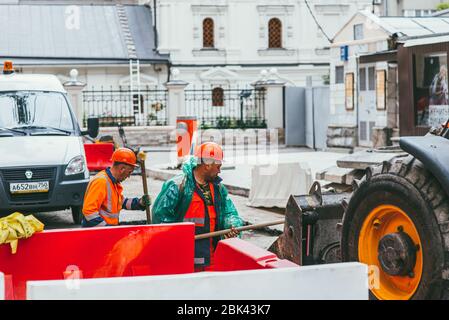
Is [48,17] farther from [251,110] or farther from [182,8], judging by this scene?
[251,110]

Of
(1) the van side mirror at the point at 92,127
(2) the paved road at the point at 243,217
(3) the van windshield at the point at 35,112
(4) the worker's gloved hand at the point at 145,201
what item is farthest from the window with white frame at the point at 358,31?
(4) the worker's gloved hand at the point at 145,201

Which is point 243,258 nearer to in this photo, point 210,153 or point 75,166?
point 210,153

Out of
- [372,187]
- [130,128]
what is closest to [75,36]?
[130,128]

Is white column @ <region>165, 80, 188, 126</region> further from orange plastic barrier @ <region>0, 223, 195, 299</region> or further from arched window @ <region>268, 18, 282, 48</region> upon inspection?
orange plastic barrier @ <region>0, 223, 195, 299</region>

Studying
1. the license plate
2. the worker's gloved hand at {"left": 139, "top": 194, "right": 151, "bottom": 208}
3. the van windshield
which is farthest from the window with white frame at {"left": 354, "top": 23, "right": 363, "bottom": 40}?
the worker's gloved hand at {"left": 139, "top": 194, "right": 151, "bottom": 208}

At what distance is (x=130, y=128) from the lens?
103 ft

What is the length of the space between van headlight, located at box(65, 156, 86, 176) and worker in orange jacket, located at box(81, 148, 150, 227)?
4.72 metres

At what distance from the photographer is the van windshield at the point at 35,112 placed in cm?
1353

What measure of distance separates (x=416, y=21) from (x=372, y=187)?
13.7 m

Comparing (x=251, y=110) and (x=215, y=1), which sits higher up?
(x=215, y=1)

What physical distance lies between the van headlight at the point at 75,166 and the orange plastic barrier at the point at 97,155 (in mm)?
5959

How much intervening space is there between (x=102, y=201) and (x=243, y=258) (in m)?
2.71

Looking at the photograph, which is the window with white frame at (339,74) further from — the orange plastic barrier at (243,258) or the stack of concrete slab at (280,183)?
the orange plastic barrier at (243,258)

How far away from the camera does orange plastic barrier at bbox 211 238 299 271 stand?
538cm
